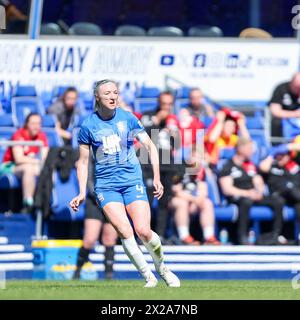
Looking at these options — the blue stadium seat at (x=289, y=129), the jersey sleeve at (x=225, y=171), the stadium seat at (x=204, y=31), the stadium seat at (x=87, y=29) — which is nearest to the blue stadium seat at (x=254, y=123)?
the blue stadium seat at (x=289, y=129)

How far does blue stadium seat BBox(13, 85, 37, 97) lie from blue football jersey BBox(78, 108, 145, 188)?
6084 mm

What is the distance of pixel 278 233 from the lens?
17.5 metres

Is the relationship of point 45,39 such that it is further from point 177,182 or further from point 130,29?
point 177,182

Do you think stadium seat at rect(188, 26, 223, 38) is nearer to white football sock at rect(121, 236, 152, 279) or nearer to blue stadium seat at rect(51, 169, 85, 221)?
blue stadium seat at rect(51, 169, 85, 221)

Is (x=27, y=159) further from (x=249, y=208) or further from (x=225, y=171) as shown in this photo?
(x=249, y=208)

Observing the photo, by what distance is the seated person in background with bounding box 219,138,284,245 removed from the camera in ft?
57.4

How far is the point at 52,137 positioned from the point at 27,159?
87 cm

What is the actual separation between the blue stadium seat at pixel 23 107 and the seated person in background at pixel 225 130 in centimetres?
256

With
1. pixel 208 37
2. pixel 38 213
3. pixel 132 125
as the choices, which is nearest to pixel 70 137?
pixel 38 213

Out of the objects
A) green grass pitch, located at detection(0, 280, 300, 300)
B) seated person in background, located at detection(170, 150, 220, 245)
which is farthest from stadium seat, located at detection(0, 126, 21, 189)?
green grass pitch, located at detection(0, 280, 300, 300)

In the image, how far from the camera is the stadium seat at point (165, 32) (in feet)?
63.2

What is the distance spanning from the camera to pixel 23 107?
1845 centimetres

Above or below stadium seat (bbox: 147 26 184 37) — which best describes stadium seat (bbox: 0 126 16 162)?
below

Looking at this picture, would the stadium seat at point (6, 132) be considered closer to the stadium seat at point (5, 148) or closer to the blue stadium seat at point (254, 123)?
the stadium seat at point (5, 148)
